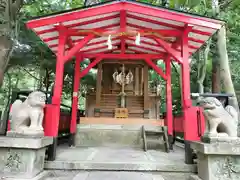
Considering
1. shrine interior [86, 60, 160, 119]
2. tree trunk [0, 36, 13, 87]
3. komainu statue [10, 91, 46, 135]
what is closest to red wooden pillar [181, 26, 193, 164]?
komainu statue [10, 91, 46, 135]

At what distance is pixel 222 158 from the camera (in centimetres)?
292

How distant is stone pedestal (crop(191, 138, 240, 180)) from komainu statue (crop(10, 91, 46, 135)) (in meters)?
2.96

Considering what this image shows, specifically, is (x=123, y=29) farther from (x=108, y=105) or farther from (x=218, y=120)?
(x=108, y=105)

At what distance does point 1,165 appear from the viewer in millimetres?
3129

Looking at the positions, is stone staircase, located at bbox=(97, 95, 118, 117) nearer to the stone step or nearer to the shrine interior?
the shrine interior

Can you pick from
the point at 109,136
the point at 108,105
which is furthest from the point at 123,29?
the point at 108,105

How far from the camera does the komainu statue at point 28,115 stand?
11.1 ft

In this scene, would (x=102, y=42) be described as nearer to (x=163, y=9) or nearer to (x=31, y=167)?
(x=163, y=9)

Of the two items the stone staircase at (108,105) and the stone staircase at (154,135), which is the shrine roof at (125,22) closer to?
the stone staircase at (154,135)

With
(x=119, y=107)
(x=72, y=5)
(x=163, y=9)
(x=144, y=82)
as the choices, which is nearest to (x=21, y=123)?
(x=163, y=9)

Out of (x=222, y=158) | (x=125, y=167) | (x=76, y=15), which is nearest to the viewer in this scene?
(x=222, y=158)

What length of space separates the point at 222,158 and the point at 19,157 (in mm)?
3373

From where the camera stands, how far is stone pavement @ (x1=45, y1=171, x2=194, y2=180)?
3.24 meters

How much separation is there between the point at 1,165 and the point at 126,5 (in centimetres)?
416
